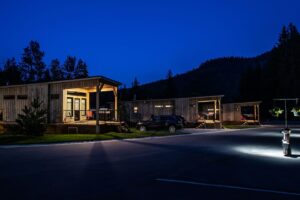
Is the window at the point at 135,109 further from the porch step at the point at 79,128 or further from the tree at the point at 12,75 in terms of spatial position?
the tree at the point at 12,75

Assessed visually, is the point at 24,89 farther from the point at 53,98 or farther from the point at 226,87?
the point at 226,87

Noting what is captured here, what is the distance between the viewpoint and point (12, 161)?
38.1 feet

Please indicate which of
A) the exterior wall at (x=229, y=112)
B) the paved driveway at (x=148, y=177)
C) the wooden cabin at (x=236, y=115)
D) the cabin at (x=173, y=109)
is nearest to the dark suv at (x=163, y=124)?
the cabin at (x=173, y=109)

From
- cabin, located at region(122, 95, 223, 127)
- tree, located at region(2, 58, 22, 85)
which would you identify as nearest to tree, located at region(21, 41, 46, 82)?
tree, located at region(2, 58, 22, 85)

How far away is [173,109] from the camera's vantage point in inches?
1583

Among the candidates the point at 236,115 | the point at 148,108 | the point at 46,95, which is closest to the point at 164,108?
the point at 148,108

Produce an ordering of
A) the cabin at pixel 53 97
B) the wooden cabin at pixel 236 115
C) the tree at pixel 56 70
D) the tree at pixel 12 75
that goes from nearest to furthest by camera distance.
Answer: the cabin at pixel 53 97, the wooden cabin at pixel 236 115, the tree at pixel 12 75, the tree at pixel 56 70

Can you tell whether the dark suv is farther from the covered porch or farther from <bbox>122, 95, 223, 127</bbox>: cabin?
<bbox>122, 95, 223, 127</bbox>: cabin

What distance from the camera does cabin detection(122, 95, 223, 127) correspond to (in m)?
39.0

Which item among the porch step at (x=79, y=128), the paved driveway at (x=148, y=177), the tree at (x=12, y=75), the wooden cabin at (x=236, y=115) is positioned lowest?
the paved driveway at (x=148, y=177)

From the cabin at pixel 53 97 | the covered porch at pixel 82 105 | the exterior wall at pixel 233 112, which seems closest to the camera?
the covered porch at pixel 82 105

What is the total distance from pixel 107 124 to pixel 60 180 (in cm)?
1823

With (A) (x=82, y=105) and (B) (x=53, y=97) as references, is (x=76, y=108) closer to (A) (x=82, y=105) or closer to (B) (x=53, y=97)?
(A) (x=82, y=105)

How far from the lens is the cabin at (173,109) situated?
3904cm
